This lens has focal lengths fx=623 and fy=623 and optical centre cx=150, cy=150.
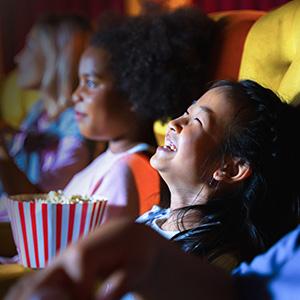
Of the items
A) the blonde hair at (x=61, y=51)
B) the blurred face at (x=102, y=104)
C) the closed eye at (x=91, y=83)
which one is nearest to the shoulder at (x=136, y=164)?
the blurred face at (x=102, y=104)

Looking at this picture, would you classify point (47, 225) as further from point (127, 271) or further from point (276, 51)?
point (127, 271)

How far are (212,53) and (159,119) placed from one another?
0.20m

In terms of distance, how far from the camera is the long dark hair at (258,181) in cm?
92

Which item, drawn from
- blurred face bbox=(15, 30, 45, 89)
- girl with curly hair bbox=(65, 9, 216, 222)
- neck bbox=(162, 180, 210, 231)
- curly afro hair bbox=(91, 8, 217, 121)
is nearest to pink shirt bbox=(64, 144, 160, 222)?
girl with curly hair bbox=(65, 9, 216, 222)

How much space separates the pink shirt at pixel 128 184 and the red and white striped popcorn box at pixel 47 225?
145 millimetres

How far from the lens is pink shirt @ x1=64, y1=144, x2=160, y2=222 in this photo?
133 cm

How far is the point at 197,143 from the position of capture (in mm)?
970

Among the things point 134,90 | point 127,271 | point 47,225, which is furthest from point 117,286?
point 134,90

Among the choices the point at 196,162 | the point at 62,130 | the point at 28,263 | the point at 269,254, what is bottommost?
the point at 62,130

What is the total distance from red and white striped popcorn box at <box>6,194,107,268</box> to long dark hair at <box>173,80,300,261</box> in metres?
0.26

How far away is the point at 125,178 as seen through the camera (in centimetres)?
137

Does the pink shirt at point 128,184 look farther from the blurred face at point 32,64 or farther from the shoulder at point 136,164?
the blurred face at point 32,64

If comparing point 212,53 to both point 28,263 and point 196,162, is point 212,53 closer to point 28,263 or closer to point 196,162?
point 196,162

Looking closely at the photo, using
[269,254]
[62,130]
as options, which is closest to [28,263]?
[269,254]
